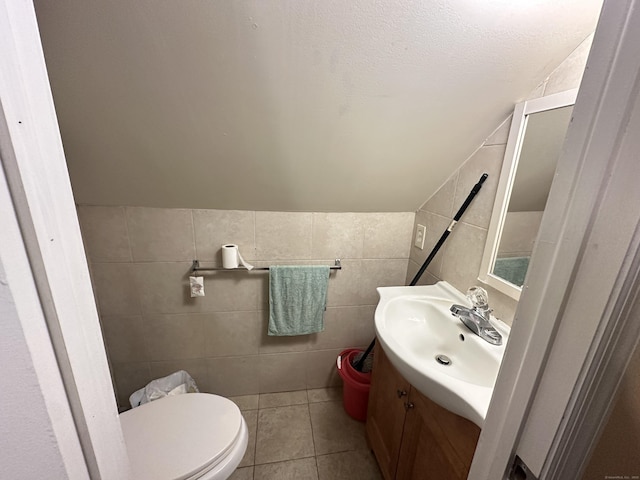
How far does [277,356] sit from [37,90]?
1.67 meters

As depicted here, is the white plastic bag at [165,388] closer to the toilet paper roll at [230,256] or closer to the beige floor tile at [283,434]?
the beige floor tile at [283,434]

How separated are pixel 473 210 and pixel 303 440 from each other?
147cm

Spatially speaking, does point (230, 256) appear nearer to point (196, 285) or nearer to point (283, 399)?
point (196, 285)

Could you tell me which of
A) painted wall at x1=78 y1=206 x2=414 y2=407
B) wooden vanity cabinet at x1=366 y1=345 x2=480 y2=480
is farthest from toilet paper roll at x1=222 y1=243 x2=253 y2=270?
wooden vanity cabinet at x1=366 y1=345 x2=480 y2=480

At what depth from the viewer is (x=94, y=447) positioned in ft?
1.24

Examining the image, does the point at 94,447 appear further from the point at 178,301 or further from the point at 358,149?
the point at 178,301

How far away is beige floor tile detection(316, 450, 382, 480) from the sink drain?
0.76 metres

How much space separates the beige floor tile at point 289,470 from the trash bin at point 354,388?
334 mm

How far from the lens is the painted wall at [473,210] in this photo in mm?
828

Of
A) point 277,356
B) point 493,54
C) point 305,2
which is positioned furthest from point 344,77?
point 277,356

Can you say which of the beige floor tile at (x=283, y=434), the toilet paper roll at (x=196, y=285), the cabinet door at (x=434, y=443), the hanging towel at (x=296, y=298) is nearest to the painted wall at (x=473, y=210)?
the cabinet door at (x=434, y=443)

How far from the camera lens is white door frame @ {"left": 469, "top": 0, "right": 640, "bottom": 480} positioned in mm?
283

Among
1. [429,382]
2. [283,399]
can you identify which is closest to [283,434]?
[283,399]

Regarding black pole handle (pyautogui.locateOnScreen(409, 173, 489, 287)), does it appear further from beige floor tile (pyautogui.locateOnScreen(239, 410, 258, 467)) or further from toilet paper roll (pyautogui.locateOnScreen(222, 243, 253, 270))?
beige floor tile (pyautogui.locateOnScreen(239, 410, 258, 467))
